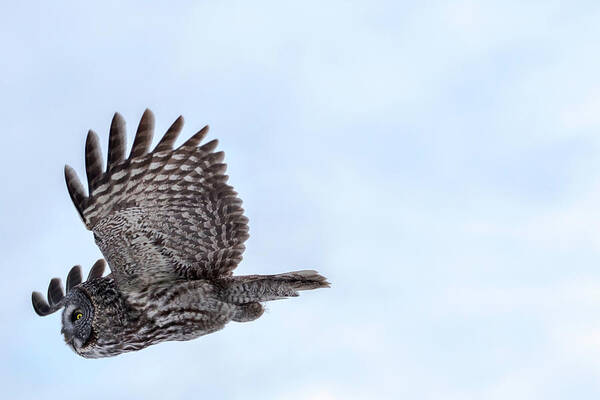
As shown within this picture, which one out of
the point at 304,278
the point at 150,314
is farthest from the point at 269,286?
the point at 150,314

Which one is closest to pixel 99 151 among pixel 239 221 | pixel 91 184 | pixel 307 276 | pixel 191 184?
pixel 91 184

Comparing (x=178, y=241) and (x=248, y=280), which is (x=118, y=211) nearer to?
(x=178, y=241)

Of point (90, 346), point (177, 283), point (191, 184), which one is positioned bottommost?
point (90, 346)

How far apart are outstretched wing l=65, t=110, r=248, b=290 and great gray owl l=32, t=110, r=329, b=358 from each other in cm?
1

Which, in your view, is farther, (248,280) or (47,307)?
(47,307)

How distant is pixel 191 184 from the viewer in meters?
13.2

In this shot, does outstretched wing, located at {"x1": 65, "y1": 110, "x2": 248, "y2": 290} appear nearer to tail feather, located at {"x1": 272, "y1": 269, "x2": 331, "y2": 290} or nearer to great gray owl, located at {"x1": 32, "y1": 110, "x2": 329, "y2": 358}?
great gray owl, located at {"x1": 32, "y1": 110, "x2": 329, "y2": 358}

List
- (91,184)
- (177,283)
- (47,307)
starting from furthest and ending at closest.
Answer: (47,307) < (177,283) < (91,184)

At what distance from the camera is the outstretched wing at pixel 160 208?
1294 centimetres

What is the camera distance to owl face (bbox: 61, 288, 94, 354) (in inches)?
543

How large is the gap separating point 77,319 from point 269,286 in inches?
116

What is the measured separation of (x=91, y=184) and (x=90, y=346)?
2.54m

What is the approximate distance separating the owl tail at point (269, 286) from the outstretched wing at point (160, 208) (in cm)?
31

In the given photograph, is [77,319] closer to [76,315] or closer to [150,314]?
[76,315]
